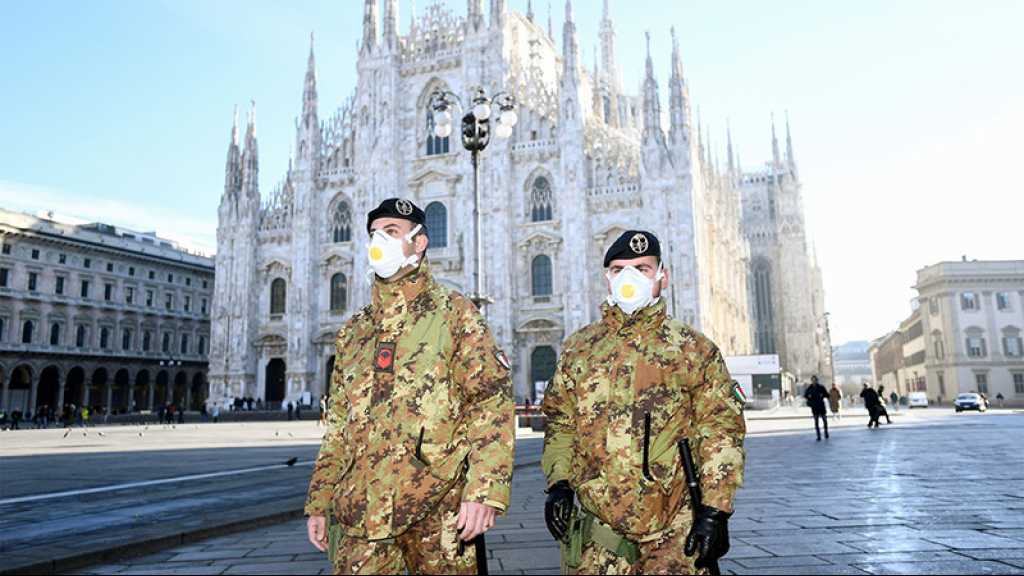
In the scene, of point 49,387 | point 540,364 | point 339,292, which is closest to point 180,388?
point 49,387

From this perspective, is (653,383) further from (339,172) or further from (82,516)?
(339,172)

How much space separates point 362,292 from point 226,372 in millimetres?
8609

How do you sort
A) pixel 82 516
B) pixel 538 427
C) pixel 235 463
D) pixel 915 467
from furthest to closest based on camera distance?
1. pixel 538 427
2. pixel 235 463
3. pixel 915 467
4. pixel 82 516

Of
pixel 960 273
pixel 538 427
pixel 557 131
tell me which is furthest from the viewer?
pixel 960 273

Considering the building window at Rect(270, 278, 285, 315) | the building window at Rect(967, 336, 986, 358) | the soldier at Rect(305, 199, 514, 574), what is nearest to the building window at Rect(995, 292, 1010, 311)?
the building window at Rect(967, 336, 986, 358)

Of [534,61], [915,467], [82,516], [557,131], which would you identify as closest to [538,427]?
[915,467]

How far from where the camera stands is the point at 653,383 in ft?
9.34

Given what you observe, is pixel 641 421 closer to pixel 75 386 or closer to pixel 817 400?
pixel 817 400

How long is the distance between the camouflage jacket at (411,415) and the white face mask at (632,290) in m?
0.58

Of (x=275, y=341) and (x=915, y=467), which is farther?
(x=275, y=341)

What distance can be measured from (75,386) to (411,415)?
5092cm

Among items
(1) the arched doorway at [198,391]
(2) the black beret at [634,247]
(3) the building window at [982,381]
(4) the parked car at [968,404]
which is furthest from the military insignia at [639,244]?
(3) the building window at [982,381]

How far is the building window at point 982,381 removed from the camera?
48969 millimetres

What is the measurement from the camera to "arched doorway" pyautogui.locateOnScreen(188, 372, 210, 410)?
53156 millimetres
